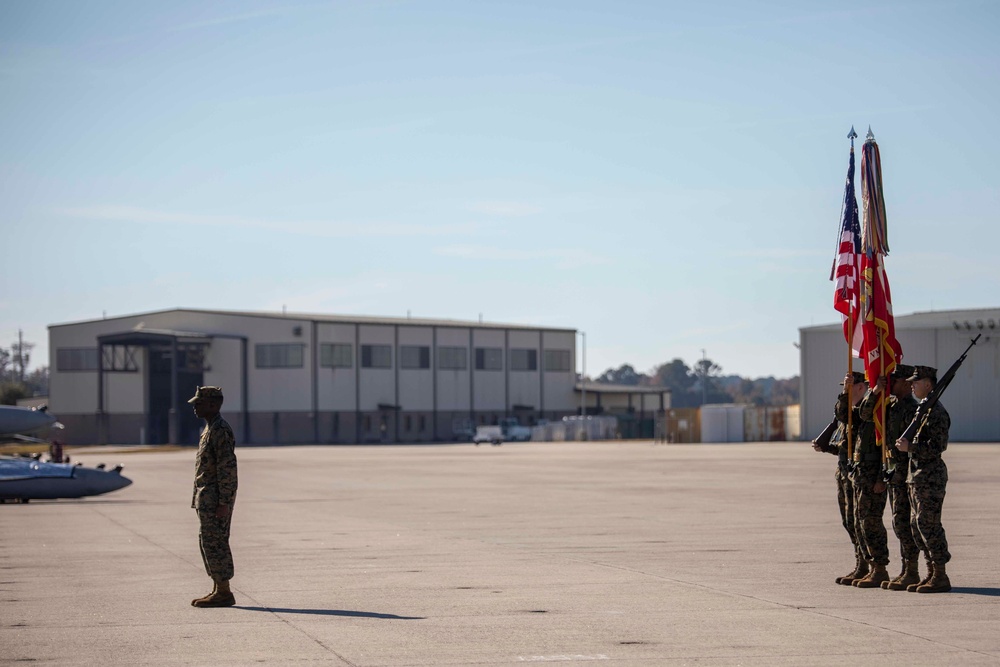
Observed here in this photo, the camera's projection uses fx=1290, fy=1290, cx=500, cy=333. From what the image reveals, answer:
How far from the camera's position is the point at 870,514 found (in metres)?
13.2

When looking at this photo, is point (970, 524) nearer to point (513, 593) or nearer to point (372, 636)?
point (513, 593)

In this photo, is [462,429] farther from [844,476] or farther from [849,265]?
[844,476]

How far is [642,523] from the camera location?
22.3m

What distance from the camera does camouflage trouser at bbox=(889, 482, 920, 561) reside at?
Answer: 1305cm

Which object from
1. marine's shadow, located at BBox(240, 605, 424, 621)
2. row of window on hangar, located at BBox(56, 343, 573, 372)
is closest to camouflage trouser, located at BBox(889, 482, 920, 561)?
marine's shadow, located at BBox(240, 605, 424, 621)

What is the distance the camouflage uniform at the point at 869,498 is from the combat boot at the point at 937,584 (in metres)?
0.51

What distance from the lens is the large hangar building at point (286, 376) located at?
4070 inches

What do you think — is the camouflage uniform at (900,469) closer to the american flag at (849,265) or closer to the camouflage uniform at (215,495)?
the american flag at (849,265)

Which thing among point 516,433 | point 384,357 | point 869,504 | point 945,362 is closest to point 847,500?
point 869,504

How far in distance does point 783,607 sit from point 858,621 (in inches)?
38.4

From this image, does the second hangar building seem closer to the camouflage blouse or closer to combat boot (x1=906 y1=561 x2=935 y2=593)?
the camouflage blouse

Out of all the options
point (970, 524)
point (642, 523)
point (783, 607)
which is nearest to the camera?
point (783, 607)

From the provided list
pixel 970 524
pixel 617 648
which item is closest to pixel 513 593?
pixel 617 648

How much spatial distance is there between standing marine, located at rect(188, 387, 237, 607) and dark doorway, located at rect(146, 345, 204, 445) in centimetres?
9576
